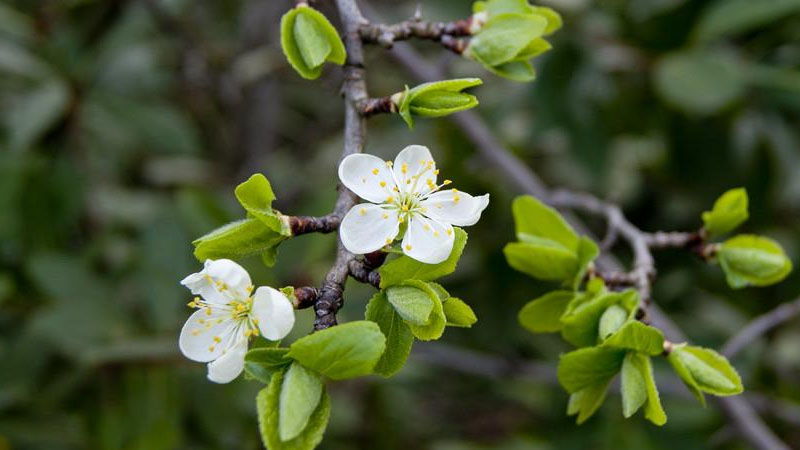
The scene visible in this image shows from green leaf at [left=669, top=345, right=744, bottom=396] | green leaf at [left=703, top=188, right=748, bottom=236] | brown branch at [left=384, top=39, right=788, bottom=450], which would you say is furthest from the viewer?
brown branch at [left=384, top=39, right=788, bottom=450]

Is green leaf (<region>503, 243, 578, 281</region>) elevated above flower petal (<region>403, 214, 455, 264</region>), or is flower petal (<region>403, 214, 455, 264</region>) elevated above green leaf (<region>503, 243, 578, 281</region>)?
flower petal (<region>403, 214, 455, 264</region>)

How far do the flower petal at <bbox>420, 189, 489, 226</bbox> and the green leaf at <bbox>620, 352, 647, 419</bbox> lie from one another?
10.7 inches

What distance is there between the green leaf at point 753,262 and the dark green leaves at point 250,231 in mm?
763

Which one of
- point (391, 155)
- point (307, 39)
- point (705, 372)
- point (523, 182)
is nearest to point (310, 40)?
point (307, 39)

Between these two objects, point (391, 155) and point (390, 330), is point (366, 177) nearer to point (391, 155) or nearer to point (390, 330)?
point (390, 330)

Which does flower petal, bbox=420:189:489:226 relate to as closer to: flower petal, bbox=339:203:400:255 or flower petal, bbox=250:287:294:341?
flower petal, bbox=339:203:400:255

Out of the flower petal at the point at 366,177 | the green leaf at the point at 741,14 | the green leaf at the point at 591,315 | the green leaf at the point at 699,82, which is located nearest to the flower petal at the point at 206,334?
the flower petal at the point at 366,177

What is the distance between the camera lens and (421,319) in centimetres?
90

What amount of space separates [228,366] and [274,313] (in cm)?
11

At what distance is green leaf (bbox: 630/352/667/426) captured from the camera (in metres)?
1.01

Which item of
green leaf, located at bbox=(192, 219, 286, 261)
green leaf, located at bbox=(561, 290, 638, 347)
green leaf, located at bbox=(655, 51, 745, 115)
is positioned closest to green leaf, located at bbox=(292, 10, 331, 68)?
green leaf, located at bbox=(192, 219, 286, 261)

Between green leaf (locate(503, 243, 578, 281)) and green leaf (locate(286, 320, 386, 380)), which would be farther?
green leaf (locate(503, 243, 578, 281))

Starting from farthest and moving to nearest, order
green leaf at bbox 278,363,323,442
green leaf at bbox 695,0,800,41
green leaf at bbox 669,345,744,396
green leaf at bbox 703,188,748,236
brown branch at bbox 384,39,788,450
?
green leaf at bbox 695,0,800,41 → brown branch at bbox 384,39,788,450 → green leaf at bbox 703,188,748,236 → green leaf at bbox 669,345,744,396 → green leaf at bbox 278,363,323,442

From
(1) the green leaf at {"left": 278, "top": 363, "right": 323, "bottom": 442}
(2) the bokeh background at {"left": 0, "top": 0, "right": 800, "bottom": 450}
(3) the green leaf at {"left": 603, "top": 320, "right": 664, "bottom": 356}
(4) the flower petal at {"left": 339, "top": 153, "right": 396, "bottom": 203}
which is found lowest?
(2) the bokeh background at {"left": 0, "top": 0, "right": 800, "bottom": 450}
